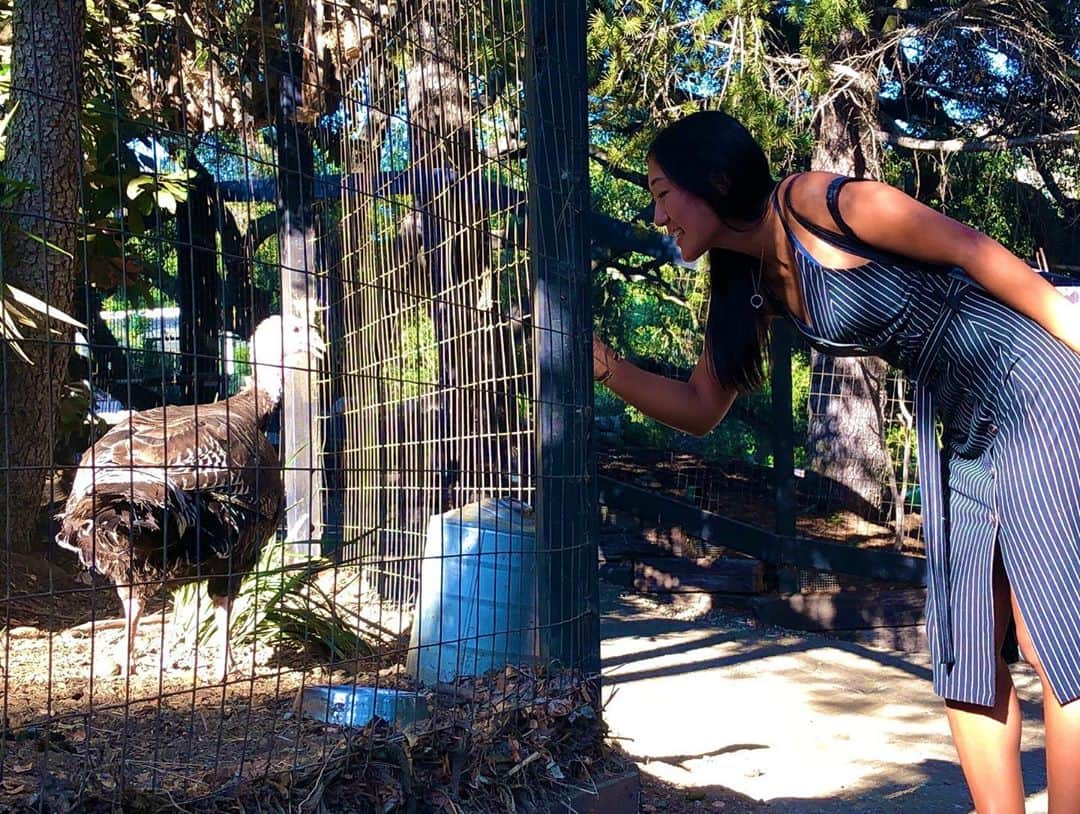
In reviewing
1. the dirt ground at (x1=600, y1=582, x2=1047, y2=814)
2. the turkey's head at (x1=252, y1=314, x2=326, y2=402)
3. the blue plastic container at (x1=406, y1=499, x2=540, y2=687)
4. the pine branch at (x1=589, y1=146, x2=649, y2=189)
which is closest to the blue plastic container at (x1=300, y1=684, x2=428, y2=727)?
the blue plastic container at (x1=406, y1=499, x2=540, y2=687)

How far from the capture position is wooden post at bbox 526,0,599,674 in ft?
11.7

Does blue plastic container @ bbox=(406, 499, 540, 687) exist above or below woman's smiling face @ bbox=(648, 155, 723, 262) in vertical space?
below

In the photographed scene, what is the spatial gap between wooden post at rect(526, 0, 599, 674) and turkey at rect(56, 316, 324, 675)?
1.38 meters

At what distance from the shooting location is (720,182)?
2572 millimetres

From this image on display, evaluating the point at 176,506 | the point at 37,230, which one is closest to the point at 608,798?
the point at 176,506

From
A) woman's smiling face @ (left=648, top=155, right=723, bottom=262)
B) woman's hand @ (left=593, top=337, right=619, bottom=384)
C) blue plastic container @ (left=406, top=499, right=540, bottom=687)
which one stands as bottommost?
blue plastic container @ (left=406, top=499, right=540, bottom=687)

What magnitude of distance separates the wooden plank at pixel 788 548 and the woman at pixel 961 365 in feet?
16.5

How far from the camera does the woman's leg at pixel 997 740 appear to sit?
7.74 ft

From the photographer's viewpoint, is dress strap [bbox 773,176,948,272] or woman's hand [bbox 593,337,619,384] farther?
woman's hand [bbox 593,337,619,384]

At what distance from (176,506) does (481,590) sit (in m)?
1.58

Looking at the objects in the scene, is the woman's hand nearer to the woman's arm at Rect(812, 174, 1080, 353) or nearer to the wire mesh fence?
the wire mesh fence

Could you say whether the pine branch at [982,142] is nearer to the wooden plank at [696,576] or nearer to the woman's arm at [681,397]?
the wooden plank at [696,576]

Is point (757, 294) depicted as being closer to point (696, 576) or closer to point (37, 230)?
point (37, 230)

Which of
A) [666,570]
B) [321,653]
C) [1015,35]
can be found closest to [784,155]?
[1015,35]
